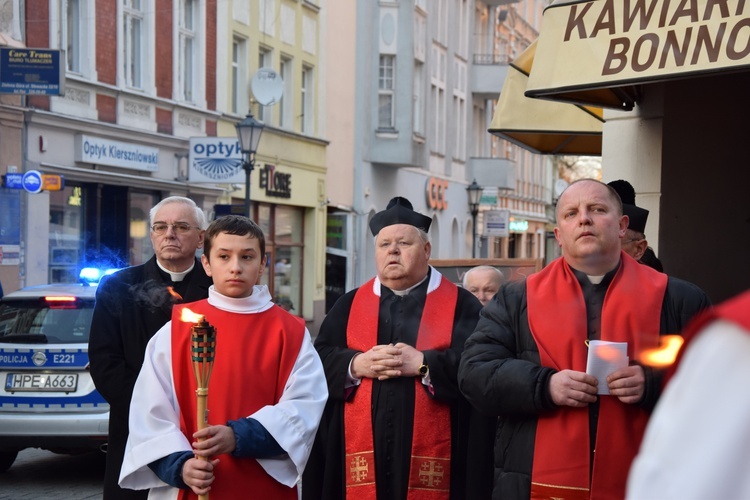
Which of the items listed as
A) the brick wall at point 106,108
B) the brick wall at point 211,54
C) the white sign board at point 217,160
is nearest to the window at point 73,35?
the brick wall at point 106,108

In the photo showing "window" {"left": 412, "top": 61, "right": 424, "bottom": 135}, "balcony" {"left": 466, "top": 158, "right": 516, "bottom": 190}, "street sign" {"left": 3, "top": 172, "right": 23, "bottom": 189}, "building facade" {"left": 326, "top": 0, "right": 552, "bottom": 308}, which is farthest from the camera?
"balcony" {"left": 466, "top": 158, "right": 516, "bottom": 190}

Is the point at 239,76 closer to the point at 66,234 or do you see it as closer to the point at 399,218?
the point at 66,234

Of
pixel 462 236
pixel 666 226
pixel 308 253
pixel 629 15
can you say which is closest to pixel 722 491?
pixel 629 15

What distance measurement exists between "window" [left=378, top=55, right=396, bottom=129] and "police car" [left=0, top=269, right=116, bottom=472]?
86.3ft

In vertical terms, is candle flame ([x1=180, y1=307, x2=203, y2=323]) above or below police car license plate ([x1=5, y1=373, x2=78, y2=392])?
above

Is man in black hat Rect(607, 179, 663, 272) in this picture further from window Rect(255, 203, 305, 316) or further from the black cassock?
window Rect(255, 203, 305, 316)

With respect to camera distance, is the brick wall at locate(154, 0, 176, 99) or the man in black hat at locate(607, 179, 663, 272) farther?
the brick wall at locate(154, 0, 176, 99)

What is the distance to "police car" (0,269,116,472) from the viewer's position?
9.16 meters

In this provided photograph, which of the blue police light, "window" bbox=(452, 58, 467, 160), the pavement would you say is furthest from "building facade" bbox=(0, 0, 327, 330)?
"window" bbox=(452, 58, 467, 160)

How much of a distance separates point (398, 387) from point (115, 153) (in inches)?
671

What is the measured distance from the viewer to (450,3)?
4203 cm

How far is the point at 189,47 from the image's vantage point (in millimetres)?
24969

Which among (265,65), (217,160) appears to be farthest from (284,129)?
(217,160)

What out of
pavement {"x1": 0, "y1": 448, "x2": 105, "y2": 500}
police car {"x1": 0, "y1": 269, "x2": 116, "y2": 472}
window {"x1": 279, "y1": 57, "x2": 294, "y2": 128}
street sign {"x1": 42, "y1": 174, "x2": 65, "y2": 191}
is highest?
window {"x1": 279, "y1": 57, "x2": 294, "y2": 128}
